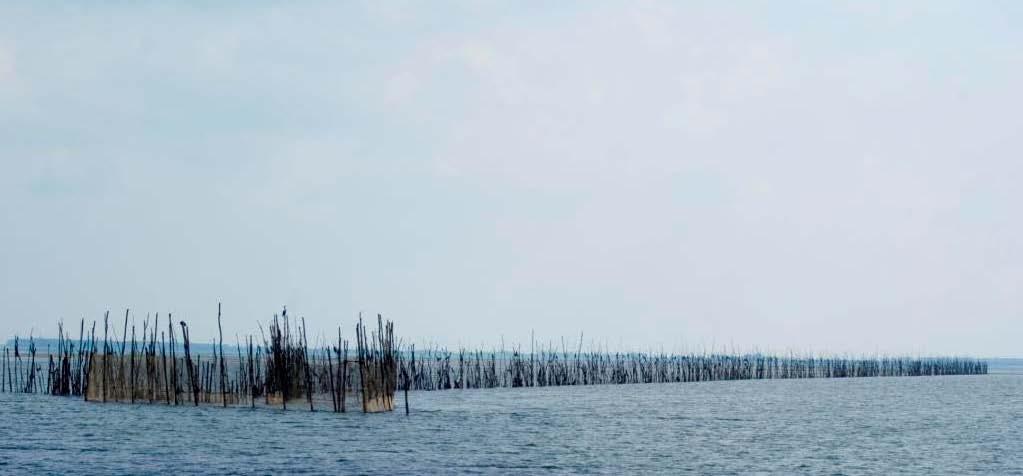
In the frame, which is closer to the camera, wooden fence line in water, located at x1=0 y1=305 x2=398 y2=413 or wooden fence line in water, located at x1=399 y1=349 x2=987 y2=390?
wooden fence line in water, located at x1=0 y1=305 x2=398 y2=413

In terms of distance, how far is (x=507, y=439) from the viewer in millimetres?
35125

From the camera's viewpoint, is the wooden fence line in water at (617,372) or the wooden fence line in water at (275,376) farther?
the wooden fence line in water at (617,372)

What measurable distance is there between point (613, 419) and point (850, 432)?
907 centimetres

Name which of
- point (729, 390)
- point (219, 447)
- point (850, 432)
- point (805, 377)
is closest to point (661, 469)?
point (219, 447)

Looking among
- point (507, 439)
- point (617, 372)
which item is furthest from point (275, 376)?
point (617, 372)

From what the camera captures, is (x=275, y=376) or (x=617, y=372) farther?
(x=617, y=372)

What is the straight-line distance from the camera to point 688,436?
125 ft

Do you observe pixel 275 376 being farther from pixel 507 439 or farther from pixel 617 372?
pixel 617 372

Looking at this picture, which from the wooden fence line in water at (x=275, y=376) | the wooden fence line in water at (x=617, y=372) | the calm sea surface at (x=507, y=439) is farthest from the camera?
the wooden fence line in water at (x=617, y=372)

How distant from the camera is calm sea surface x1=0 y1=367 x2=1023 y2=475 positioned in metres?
28.4

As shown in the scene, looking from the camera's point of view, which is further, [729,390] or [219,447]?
[729,390]

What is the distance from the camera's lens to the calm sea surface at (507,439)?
28375mm

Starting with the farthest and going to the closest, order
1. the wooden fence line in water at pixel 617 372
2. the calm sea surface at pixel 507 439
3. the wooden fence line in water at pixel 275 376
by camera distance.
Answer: the wooden fence line in water at pixel 617 372
the wooden fence line in water at pixel 275 376
the calm sea surface at pixel 507 439

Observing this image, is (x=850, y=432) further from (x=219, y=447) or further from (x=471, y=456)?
(x=219, y=447)
